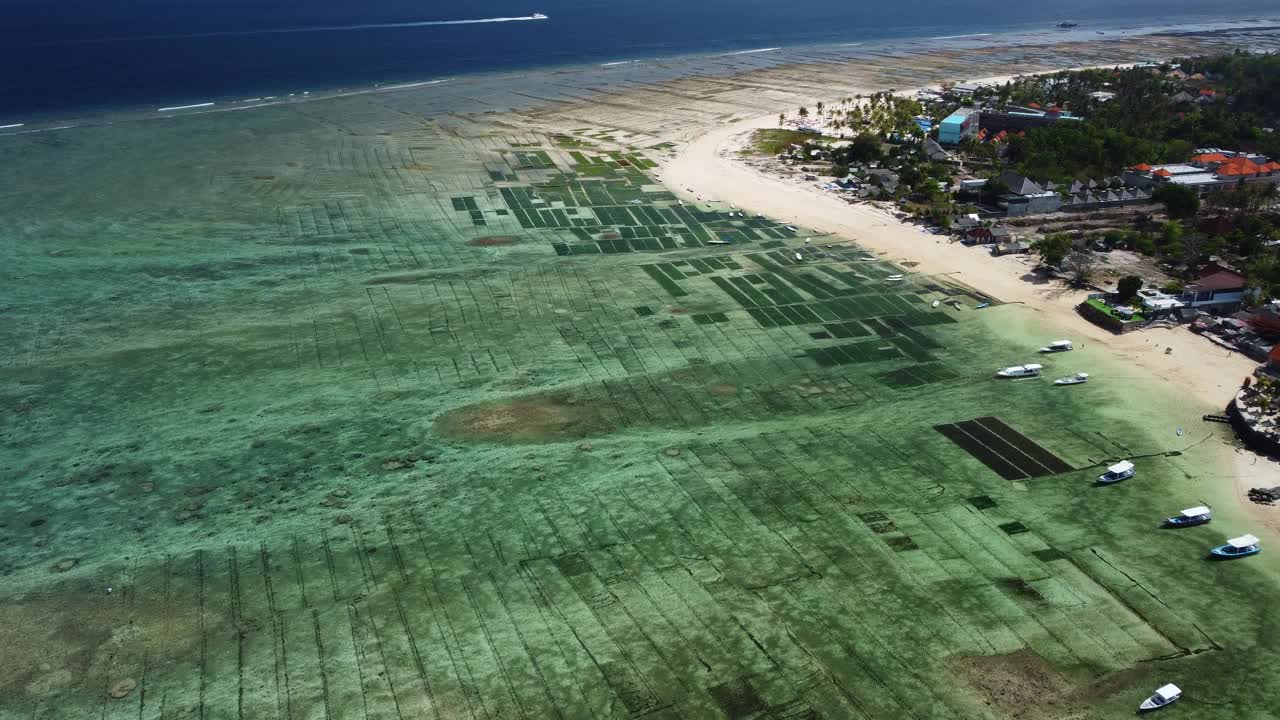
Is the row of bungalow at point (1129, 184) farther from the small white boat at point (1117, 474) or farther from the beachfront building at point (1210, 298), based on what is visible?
the small white boat at point (1117, 474)

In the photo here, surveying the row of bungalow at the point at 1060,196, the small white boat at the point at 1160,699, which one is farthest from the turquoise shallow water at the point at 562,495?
the row of bungalow at the point at 1060,196

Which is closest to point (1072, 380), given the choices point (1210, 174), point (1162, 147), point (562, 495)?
A: point (562, 495)

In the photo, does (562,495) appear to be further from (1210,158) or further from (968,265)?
(1210,158)

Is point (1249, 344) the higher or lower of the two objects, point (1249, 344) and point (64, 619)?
the higher

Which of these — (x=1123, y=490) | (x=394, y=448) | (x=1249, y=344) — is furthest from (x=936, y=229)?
(x=394, y=448)

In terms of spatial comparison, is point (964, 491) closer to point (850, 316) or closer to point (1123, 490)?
point (1123, 490)

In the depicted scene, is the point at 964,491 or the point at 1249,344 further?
the point at 1249,344

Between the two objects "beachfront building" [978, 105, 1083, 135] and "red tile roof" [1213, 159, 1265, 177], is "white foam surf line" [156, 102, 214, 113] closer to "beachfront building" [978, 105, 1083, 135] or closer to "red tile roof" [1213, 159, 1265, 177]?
"beachfront building" [978, 105, 1083, 135]

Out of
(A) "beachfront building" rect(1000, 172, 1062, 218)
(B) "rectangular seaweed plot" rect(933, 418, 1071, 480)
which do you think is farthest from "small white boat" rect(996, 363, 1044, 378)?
(A) "beachfront building" rect(1000, 172, 1062, 218)
